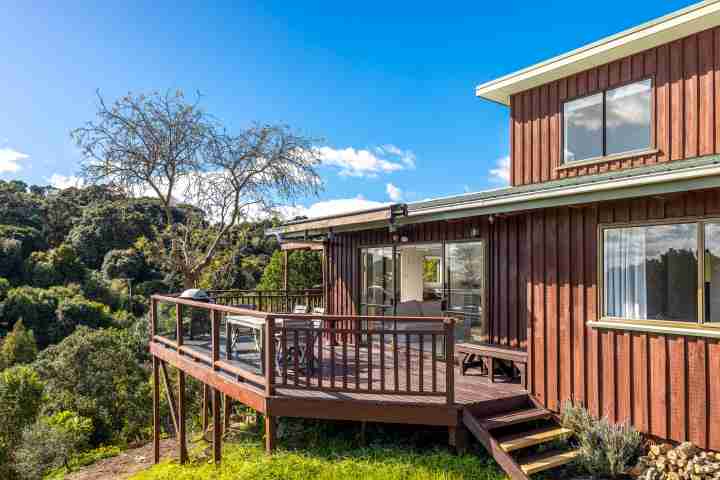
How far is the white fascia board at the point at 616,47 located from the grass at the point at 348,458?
546 cm

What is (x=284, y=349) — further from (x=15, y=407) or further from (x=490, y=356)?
(x=15, y=407)

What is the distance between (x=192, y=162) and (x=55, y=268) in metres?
20.5

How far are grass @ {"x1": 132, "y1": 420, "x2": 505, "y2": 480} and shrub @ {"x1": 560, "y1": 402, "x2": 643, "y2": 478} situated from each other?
3.20ft

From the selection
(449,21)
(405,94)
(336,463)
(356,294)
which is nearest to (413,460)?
(336,463)

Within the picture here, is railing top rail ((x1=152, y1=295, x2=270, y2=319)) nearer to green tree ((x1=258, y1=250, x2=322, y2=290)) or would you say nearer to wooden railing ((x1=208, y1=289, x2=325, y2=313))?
wooden railing ((x1=208, y1=289, x2=325, y2=313))

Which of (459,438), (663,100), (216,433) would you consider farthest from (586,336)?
(216,433)

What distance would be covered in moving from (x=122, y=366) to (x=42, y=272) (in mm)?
16999

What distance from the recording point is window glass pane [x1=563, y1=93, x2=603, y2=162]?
695cm

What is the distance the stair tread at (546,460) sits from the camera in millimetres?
5074

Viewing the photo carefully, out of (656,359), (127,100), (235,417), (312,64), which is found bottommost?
(235,417)

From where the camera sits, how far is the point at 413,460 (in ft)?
18.1

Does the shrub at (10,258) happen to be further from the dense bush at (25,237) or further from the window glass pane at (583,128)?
the window glass pane at (583,128)

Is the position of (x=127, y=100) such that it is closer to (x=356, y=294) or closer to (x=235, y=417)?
(x=356, y=294)

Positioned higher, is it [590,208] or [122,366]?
[590,208]
